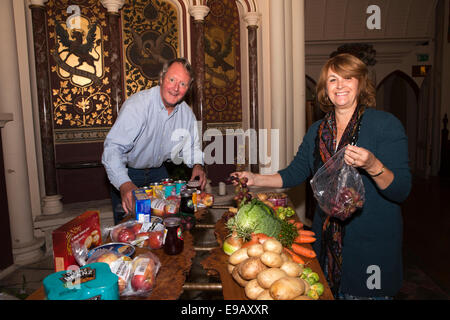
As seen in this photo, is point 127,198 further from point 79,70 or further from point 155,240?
point 79,70

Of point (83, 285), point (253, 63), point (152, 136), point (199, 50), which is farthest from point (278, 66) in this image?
point (83, 285)

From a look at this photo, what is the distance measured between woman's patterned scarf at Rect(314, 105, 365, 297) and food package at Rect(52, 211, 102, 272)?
131 centimetres

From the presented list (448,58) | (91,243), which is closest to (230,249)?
(91,243)

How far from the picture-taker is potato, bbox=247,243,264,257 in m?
1.39

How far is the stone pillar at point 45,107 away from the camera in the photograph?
429 cm

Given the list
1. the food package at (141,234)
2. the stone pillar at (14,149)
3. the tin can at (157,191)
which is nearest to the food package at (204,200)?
the tin can at (157,191)

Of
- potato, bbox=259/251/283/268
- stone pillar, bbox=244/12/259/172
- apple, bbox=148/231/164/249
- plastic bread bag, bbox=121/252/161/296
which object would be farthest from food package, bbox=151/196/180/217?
stone pillar, bbox=244/12/259/172

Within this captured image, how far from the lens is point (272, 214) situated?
179cm

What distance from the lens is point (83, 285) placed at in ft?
3.63

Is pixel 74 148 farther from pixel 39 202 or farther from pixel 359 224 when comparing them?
pixel 359 224

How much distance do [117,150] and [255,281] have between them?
159cm

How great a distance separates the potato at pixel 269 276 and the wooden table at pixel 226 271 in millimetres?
113

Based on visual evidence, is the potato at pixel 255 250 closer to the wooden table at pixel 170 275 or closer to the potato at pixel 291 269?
the potato at pixel 291 269

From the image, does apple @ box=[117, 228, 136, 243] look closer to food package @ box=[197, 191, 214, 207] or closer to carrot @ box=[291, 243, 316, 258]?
food package @ box=[197, 191, 214, 207]
